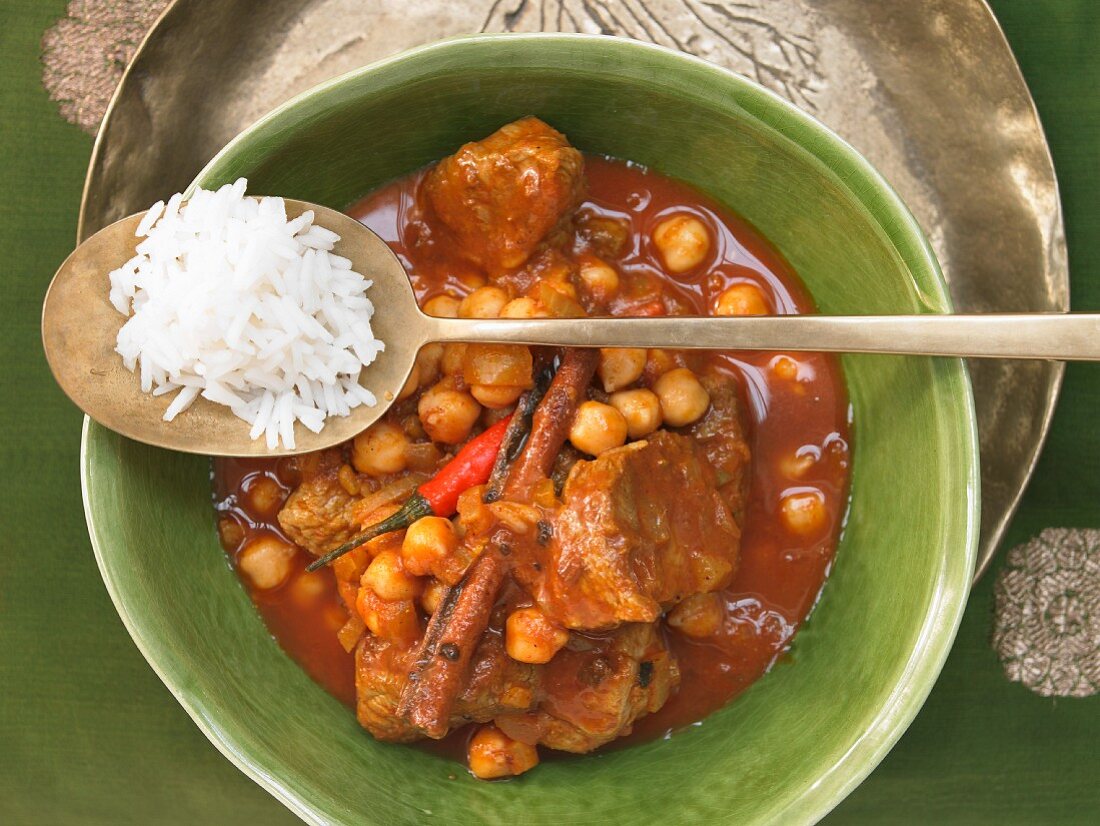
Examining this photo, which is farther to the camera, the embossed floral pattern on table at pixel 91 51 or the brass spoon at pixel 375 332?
the embossed floral pattern on table at pixel 91 51

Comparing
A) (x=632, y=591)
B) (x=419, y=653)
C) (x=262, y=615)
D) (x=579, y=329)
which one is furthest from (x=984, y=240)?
(x=262, y=615)

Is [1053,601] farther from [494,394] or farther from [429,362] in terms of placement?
[429,362]

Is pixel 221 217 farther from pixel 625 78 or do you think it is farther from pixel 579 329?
pixel 625 78

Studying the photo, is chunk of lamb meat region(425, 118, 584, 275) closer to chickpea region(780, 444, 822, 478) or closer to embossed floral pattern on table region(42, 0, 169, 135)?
chickpea region(780, 444, 822, 478)

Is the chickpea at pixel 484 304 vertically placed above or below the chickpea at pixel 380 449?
above

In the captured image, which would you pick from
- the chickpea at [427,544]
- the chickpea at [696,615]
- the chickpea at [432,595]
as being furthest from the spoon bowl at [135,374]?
the chickpea at [696,615]

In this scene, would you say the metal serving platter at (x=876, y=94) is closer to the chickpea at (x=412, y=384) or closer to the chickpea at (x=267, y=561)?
the chickpea at (x=412, y=384)

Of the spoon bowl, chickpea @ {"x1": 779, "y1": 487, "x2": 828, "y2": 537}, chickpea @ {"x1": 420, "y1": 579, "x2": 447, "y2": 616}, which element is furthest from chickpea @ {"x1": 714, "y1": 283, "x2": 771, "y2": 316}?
chickpea @ {"x1": 420, "y1": 579, "x2": 447, "y2": 616}
